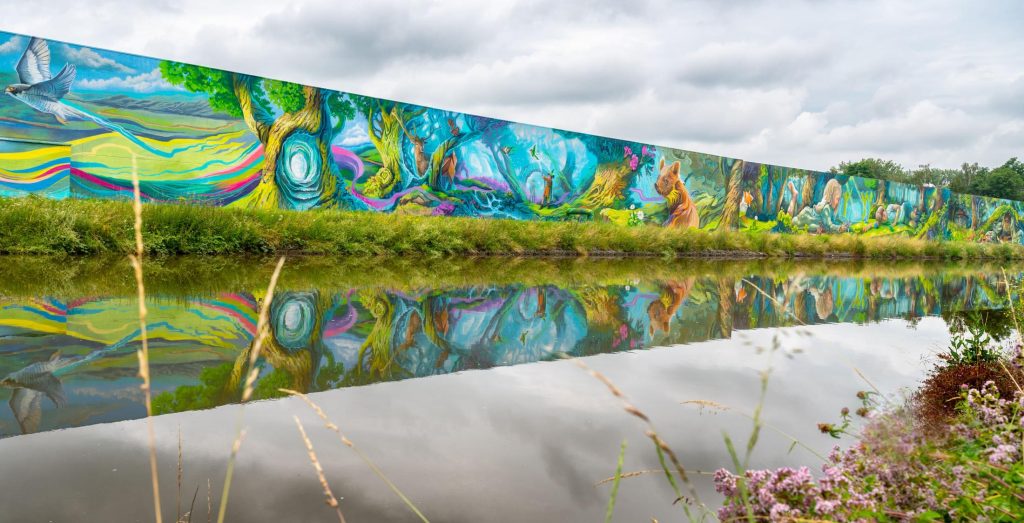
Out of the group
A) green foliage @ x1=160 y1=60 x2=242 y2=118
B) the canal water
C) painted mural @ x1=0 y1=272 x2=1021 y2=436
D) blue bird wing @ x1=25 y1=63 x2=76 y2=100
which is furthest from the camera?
green foliage @ x1=160 y1=60 x2=242 y2=118

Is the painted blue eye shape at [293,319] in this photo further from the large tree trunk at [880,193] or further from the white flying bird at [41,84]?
the large tree trunk at [880,193]

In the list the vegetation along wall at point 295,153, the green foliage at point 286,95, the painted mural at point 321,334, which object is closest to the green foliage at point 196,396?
the painted mural at point 321,334

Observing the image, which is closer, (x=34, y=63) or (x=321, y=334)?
(x=321, y=334)

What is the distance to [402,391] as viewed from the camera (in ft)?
10.8

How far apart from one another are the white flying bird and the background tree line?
192ft

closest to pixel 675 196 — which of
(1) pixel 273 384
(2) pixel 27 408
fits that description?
(1) pixel 273 384

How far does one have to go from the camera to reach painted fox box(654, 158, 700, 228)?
22.9 meters

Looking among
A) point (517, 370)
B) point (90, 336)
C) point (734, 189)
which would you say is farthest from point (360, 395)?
point (734, 189)

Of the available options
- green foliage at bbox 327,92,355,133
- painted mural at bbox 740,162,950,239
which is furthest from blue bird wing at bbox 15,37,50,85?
painted mural at bbox 740,162,950,239

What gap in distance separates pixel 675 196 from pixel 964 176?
6060cm

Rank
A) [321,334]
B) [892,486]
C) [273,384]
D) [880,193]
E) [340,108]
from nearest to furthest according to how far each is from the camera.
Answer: [892,486] → [273,384] → [321,334] → [340,108] → [880,193]

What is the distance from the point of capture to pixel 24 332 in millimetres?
3912

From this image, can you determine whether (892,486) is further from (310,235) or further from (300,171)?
(300,171)

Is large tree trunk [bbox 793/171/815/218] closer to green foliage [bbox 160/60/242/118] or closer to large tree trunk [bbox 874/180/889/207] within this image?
large tree trunk [bbox 874/180/889/207]
